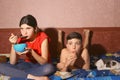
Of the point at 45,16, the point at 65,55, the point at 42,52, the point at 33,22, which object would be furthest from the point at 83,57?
the point at 45,16

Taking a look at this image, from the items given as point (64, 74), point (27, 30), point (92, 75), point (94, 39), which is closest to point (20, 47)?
point (27, 30)

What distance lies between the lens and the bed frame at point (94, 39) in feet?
7.04

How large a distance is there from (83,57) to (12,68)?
0.50 metres

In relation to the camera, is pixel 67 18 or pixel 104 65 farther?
pixel 67 18

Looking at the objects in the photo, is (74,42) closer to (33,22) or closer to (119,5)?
(33,22)

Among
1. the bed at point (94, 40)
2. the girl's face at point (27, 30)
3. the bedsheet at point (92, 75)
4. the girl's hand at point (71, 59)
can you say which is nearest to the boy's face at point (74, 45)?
the girl's hand at point (71, 59)

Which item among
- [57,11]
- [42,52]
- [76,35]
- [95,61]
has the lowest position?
[95,61]

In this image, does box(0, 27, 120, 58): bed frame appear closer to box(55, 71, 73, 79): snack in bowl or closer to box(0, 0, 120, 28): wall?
box(0, 0, 120, 28): wall

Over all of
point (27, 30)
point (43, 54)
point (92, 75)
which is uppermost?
point (27, 30)

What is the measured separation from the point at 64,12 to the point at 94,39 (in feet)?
1.13

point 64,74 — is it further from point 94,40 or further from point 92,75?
point 94,40

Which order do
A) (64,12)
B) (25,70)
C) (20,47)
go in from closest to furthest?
(20,47) < (25,70) < (64,12)

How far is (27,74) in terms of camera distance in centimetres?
153

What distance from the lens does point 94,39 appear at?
2168 mm
